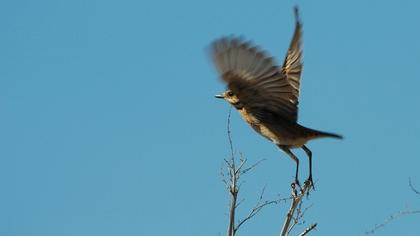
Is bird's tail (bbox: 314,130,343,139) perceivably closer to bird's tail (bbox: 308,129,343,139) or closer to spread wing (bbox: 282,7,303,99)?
bird's tail (bbox: 308,129,343,139)

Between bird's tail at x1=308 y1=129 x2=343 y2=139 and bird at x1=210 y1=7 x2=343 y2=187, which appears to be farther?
bird's tail at x1=308 y1=129 x2=343 y2=139

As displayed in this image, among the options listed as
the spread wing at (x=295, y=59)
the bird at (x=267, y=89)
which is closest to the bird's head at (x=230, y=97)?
the bird at (x=267, y=89)

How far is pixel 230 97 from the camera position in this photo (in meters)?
9.09

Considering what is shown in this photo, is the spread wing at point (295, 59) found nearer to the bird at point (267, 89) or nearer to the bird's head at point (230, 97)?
the bird at point (267, 89)

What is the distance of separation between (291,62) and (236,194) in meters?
2.41

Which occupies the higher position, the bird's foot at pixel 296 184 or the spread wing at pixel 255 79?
the spread wing at pixel 255 79

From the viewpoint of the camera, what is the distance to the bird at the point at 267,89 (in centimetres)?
795

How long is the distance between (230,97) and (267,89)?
0.59 m

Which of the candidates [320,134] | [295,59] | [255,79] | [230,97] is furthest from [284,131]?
[295,59]

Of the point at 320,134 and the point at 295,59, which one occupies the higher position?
the point at 295,59

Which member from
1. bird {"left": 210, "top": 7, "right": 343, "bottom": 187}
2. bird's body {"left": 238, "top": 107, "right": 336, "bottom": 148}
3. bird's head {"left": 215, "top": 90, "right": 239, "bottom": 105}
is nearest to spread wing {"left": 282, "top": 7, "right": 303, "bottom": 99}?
bird {"left": 210, "top": 7, "right": 343, "bottom": 187}

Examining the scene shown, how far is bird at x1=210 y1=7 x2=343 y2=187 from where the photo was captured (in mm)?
7953

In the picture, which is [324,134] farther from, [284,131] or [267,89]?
[267,89]

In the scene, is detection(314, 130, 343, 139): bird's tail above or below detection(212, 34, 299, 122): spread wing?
below
